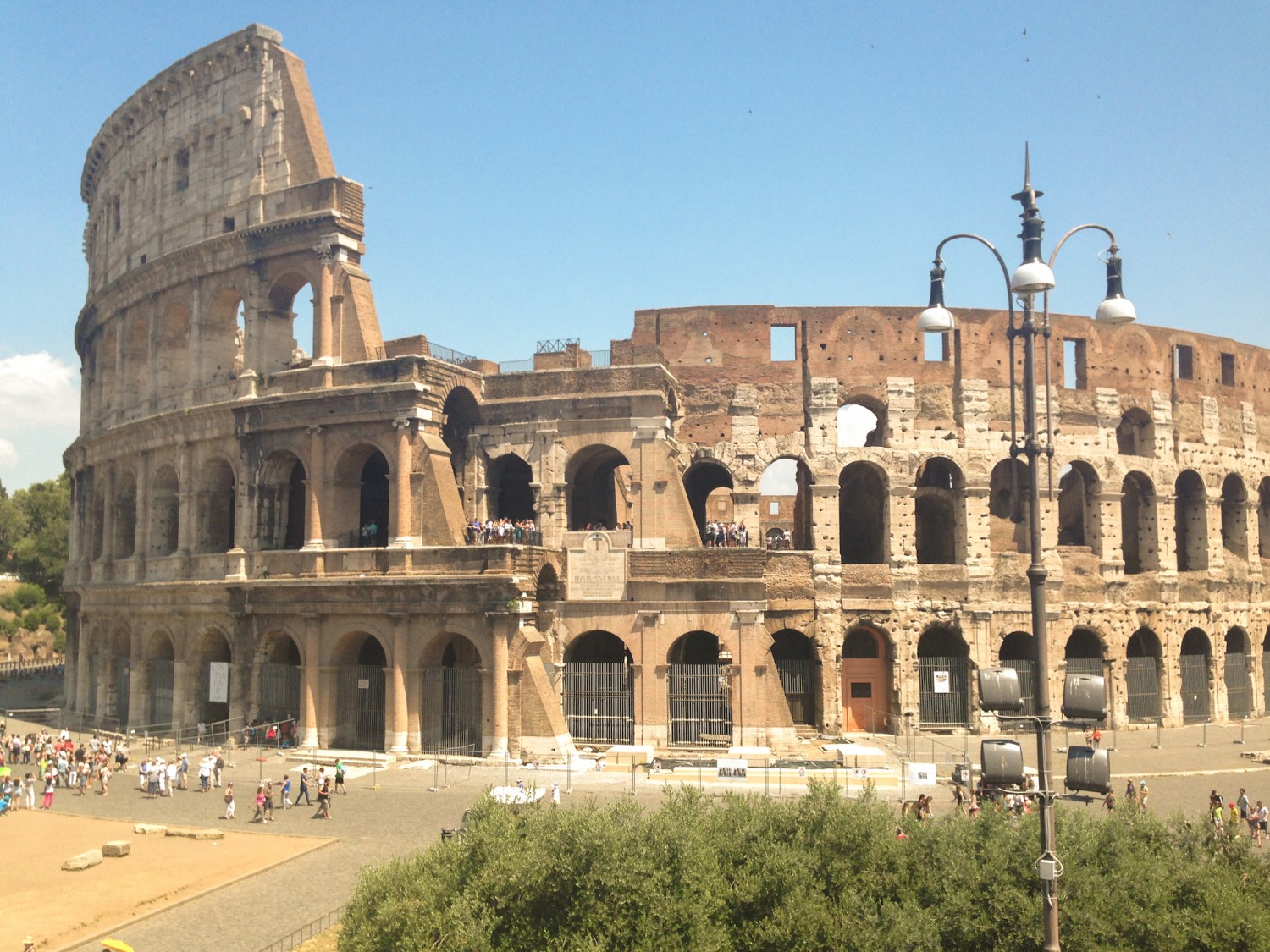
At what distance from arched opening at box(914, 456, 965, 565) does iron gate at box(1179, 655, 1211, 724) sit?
8.63 m

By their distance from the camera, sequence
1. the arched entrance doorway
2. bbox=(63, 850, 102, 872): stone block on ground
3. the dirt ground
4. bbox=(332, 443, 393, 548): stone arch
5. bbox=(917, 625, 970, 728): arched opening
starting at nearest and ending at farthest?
the dirt ground, bbox=(63, 850, 102, 872): stone block on ground, the arched entrance doorway, bbox=(332, 443, 393, 548): stone arch, bbox=(917, 625, 970, 728): arched opening

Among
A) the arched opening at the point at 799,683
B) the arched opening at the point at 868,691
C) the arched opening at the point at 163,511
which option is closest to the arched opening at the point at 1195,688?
the arched opening at the point at 868,691

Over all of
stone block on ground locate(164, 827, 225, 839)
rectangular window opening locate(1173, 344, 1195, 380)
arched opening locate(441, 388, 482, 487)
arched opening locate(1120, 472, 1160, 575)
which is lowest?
stone block on ground locate(164, 827, 225, 839)

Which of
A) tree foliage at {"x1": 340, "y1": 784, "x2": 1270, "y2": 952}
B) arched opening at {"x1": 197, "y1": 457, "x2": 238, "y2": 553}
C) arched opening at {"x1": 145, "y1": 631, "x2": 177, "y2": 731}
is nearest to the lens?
tree foliage at {"x1": 340, "y1": 784, "x2": 1270, "y2": 952}

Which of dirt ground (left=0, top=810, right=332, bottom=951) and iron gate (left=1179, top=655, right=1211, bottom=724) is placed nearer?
dirt ground (left=0, top=810, right=332, bottom=951)

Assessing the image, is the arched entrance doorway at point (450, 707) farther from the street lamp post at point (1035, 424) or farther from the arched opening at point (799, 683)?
the street lamp post at point (1035, 424)

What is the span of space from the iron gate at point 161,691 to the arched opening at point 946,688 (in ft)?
75.8

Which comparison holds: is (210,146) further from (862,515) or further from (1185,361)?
(1185,361)

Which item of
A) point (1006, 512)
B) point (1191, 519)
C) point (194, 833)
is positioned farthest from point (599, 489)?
point (1191, 519)

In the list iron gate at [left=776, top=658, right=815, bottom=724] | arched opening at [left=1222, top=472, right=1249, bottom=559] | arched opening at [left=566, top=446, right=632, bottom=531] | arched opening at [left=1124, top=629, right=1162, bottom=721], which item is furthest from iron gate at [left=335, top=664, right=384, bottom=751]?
arched opening at [left=1222, top=472, right=1249, bottom=559]

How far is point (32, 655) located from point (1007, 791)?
69503mm

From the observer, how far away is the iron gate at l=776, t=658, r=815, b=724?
106 ft

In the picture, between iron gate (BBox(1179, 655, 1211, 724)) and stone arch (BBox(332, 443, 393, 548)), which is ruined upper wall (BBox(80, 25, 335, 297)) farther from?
iron gate (BBox(1179, 655, 1211, 724))

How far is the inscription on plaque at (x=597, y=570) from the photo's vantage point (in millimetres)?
29016
